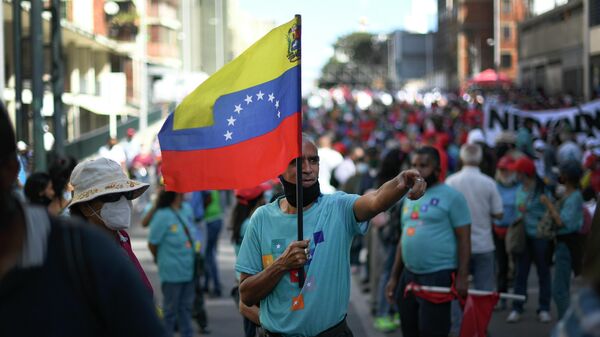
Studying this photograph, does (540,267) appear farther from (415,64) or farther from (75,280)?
(415,64)

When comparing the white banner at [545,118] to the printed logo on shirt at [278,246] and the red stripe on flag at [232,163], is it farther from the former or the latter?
the printed logo on shirt at [278,246]

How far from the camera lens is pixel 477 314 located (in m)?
7.71

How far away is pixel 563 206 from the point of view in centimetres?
1024

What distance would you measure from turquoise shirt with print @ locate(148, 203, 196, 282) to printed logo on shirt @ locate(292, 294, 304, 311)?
188 inches

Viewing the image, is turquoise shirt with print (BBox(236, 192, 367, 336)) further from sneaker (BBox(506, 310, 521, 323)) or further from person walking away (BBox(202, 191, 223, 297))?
person walking away (BBox(202, 191, 223, 297))

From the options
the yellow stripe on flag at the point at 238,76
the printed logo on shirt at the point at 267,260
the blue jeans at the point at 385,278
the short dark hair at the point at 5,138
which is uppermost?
the yellow stripe on flag at the point at 238,76

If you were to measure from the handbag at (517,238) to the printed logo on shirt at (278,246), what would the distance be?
253 inches

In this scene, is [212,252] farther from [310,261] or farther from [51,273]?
[51,273]

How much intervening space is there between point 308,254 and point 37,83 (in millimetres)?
9122

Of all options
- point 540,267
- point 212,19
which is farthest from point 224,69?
point 212,19

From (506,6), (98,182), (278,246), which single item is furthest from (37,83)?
(506,6)

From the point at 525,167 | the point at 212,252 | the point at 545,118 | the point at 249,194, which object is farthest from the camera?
the point at 545,118

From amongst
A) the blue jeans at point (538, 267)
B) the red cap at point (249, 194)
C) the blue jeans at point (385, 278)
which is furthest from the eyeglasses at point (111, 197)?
the blue jeans at point (538, 267)

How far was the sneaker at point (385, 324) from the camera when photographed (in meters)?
11.1
